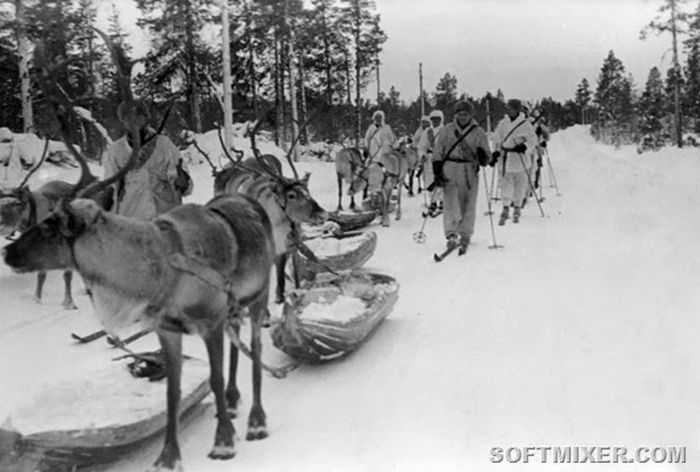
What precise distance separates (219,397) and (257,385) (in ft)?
1.65

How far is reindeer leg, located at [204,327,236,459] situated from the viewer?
3.76m

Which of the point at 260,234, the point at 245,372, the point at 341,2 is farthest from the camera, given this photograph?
the point at 341,2

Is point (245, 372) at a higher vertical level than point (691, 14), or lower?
lower

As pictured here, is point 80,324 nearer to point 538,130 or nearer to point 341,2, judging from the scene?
point 538,130

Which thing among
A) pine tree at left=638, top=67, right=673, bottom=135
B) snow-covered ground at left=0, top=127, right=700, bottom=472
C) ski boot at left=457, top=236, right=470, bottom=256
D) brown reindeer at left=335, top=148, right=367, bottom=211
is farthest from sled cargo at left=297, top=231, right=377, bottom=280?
pine tree at left=638, top=67, right=673, bottom=135

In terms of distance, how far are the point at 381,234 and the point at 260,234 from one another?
797cm

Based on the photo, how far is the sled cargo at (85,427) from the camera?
11.1 ft

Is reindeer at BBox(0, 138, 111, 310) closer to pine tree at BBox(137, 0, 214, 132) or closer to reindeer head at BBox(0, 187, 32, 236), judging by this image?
reindeer head at BBox(0, 187, 32, 236)

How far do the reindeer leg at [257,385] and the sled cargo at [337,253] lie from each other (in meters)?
2.52

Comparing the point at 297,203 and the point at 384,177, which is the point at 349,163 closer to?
the point at 384,177

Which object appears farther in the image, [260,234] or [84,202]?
[260,234]

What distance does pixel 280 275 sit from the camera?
23.6ft

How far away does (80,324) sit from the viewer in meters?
6.90

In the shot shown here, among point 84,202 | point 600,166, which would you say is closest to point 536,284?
point 84,202
